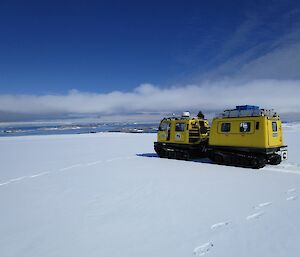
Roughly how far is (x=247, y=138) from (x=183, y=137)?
360 cm

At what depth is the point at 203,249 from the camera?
4.91 meters

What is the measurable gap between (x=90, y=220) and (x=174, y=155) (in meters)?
9.52

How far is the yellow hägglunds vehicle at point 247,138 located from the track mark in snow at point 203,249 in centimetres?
778

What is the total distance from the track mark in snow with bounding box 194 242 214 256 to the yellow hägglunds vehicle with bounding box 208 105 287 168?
25.5 ft

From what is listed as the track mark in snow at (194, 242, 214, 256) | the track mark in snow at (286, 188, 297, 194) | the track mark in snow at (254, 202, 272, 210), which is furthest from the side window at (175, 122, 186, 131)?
the track mark in snow at (194, 242, 214, 256)

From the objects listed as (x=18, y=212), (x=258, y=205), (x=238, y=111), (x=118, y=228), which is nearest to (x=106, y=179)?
(x=18, y=212)

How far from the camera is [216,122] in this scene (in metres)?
14.0

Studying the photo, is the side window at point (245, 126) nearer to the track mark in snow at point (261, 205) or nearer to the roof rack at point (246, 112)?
the roof rack at point (246, 112)

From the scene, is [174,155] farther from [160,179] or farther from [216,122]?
[160,179]

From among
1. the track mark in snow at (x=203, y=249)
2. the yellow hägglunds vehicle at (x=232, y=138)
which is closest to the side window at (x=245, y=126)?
the yellow hägglunds vehicle at (x=232, y=138)

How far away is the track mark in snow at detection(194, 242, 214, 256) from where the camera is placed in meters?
4.78

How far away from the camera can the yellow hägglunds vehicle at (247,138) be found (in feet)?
39.6

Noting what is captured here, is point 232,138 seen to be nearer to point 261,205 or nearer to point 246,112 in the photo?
point 246,112

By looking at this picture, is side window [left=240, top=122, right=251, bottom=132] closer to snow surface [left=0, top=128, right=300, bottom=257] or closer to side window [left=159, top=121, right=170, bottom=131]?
snow surface [left=0, top=128, right=300, bottom=257]
